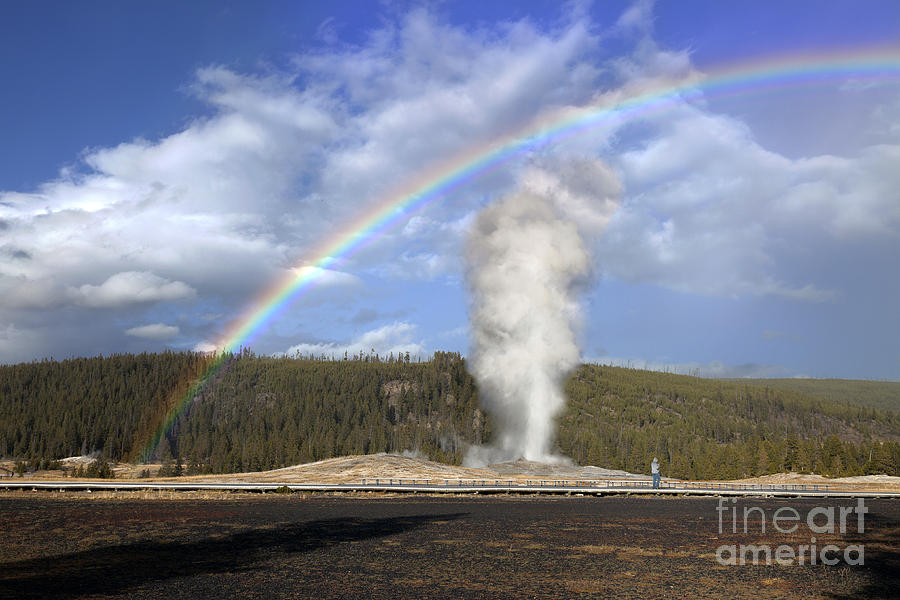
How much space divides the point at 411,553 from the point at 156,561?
28.9 feet

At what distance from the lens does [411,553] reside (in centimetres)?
2628

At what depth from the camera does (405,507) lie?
1816 inches

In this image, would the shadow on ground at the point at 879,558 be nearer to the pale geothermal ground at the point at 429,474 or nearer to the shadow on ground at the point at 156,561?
the shadow on ground at the point at 156,561

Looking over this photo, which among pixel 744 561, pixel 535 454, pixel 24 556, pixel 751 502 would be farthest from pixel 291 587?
pixel 535 454

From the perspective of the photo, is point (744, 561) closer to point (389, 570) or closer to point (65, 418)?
point (389, 570)

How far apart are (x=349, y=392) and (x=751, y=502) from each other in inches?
6053

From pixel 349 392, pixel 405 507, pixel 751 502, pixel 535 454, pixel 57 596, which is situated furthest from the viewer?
pixel 349 392

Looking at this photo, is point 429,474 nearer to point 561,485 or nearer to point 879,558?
point 561,485

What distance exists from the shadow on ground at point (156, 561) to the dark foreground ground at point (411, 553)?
0.22ft

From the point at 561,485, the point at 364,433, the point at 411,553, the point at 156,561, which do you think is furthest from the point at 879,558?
the point at 364,433

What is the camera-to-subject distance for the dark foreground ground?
19.8 m

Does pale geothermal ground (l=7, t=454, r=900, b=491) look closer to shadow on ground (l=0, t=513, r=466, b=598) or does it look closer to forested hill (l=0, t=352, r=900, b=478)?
forested hill (l=0, t=352, r=900, b=478)

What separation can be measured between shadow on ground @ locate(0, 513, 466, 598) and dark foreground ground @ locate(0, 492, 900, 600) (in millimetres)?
66

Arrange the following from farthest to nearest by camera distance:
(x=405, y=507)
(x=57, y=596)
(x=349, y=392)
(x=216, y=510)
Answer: (x=349, y=392), (x=405, y=507), (x=216, y=510), (x=57, y=596)
